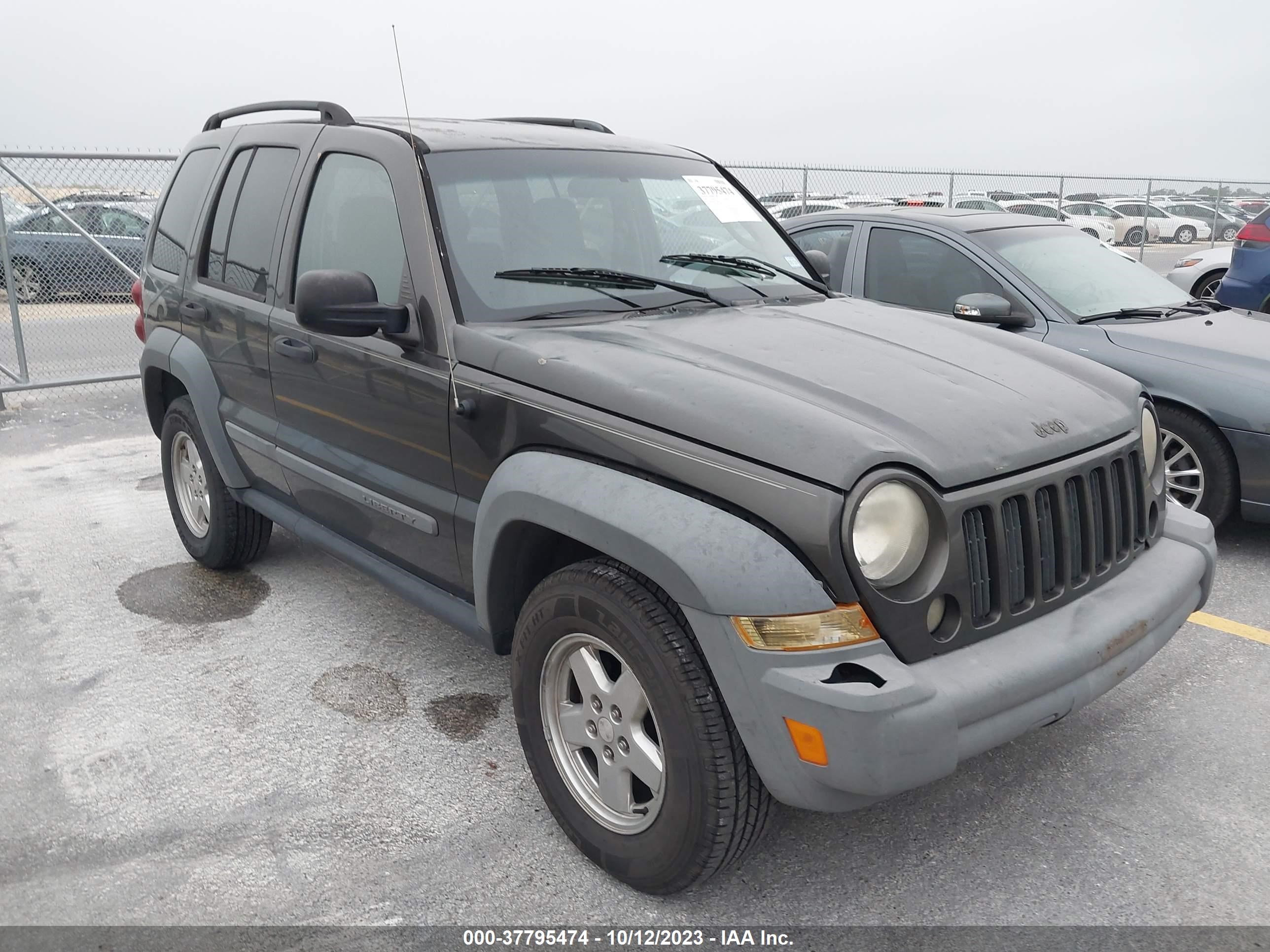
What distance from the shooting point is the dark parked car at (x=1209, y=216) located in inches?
862

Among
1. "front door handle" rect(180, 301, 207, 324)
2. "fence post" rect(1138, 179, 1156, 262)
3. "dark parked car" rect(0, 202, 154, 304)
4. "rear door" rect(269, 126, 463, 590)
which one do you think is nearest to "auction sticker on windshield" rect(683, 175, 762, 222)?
"rear door" rect(269, 126, 463, 590)

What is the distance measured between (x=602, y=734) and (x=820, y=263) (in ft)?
7.86

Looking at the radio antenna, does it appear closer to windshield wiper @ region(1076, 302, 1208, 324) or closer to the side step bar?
the side step bar

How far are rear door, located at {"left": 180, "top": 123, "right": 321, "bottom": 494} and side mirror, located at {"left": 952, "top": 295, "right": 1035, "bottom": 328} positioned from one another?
3166mm

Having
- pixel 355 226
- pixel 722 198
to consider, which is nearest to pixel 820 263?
pixel 722 198

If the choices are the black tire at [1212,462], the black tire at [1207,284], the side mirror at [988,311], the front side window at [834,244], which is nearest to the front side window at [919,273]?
the front side window at [834,244]

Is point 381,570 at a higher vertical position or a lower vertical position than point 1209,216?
higher

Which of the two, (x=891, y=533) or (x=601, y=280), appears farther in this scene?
(x=601, y=280)

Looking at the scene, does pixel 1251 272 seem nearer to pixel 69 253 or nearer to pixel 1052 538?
pixel 1052 538

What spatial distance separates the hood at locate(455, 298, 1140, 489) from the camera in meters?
2.44

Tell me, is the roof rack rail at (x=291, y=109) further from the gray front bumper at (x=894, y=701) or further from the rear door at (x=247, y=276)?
the gray front bumper at (x=894, y=701)

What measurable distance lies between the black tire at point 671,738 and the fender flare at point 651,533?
9 centimetres

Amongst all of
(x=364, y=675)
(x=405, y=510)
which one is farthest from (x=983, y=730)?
(x=364, y=675)

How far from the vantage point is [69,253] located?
Result: 30.2 feet
